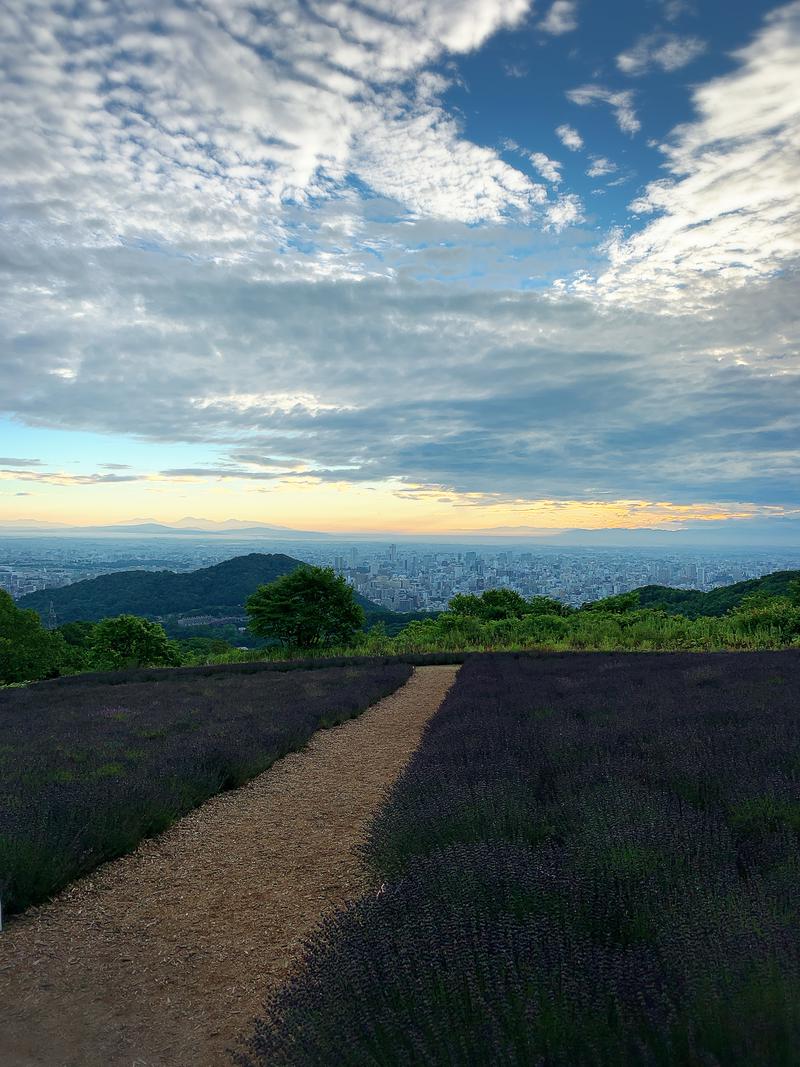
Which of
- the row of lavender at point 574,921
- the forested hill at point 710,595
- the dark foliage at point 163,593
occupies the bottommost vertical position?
the dark foliage at point 163,593

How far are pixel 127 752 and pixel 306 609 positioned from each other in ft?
48.2

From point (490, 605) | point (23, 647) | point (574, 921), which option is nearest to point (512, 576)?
point (490, 605)

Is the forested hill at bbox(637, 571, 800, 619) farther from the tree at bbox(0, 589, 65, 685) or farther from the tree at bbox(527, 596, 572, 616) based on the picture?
the tree at bbox(0, 589, 65, 685)

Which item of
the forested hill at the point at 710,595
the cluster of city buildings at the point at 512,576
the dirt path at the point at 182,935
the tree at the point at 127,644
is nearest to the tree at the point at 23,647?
the tree at the point at 127,644

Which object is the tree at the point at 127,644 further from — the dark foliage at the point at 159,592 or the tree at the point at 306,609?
the dark foliage at the point at 159,592

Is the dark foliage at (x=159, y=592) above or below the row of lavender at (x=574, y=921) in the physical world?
below

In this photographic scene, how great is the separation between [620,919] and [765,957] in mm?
840

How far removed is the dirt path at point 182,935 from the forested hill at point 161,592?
189 ft

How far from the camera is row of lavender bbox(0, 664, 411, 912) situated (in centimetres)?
457

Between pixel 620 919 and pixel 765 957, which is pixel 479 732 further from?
pixel 765 957

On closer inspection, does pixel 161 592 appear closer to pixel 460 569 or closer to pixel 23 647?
pixel 460 569

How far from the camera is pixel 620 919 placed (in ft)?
8.80

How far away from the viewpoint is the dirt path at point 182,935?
2906 millimetres

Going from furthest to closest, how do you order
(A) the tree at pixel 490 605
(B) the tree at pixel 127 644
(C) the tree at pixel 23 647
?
(A) the tree at pixel 490 605, (C) the tree at pixel 23 647, (B) the tree at pixel 127 644
